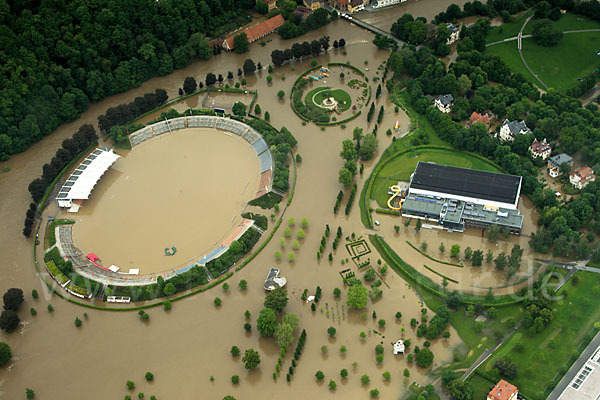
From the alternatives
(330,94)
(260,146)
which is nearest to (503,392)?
(260,146)

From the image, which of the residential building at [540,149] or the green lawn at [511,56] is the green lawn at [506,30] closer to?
the green lawn at [511,56]

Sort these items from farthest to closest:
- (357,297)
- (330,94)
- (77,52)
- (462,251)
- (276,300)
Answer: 1. (330,94)
2. (77,52)
3. (462,251)
4. (357,297)
5. (276,300)

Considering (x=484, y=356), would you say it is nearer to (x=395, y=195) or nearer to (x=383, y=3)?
(x=395, y=195)

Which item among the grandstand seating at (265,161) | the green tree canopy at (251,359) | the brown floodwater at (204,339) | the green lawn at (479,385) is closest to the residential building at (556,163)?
the brown floodwater at (204,339)

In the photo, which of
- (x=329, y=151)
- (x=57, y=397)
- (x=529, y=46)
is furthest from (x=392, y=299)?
(x=529, y=46)

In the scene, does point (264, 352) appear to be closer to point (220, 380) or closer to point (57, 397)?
point (220, 380)

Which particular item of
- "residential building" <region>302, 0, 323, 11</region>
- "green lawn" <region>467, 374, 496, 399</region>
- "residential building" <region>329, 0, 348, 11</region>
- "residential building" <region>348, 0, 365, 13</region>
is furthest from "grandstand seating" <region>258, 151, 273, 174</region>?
"residential building" <region>329, 0, 348, 11</region>
